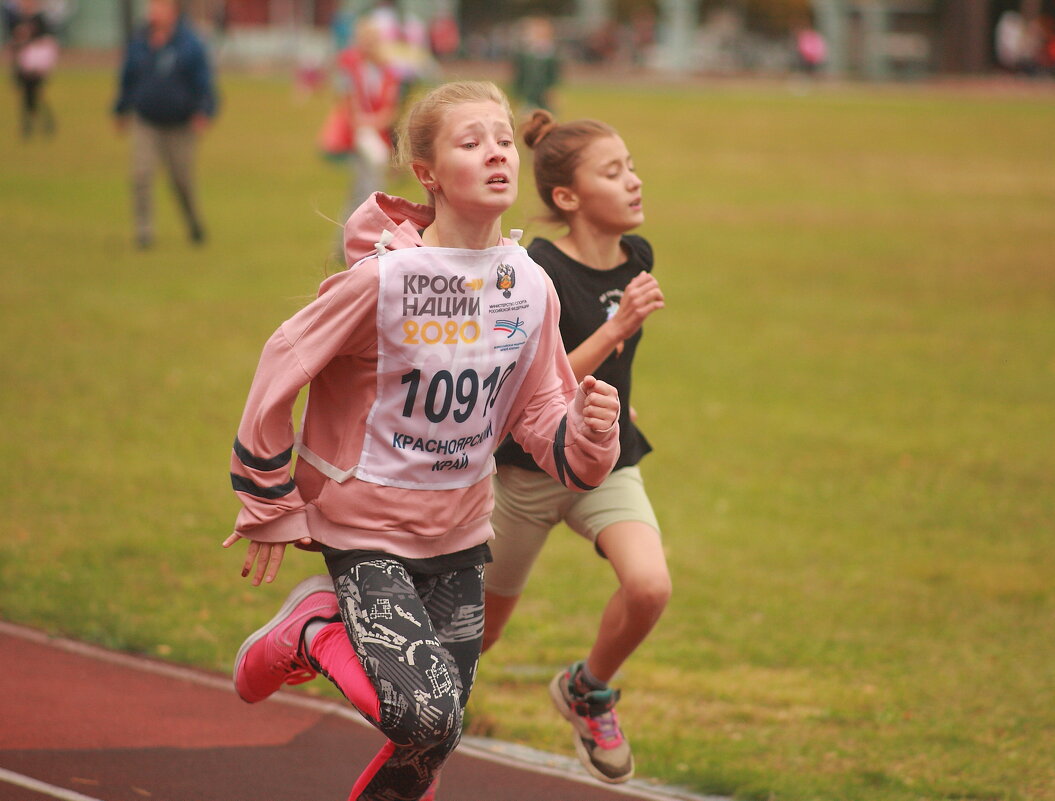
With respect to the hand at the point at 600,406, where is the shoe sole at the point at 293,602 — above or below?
below

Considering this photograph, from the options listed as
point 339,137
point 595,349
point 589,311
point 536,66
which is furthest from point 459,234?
point 536,66

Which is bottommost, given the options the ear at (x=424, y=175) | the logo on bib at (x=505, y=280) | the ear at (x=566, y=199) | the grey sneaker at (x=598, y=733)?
the grey sneaker at (x=598, y=733)

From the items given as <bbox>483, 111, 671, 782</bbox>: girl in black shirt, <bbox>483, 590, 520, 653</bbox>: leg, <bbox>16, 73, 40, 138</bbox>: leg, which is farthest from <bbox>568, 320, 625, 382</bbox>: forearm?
<bbox>16, 73, 40, 138</bbox>: leg

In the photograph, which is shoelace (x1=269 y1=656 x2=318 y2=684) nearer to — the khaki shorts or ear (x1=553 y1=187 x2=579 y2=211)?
the khaki shorts

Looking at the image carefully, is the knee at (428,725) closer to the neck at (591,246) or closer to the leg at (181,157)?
the neck at (591,246)

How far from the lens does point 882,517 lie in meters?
7.13

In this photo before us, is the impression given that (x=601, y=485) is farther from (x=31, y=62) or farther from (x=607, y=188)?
(x=31, y=62)

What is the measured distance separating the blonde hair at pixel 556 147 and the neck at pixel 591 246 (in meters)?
0.09

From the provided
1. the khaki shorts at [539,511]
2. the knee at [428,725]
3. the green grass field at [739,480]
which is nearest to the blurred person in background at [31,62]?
the green grass field at [739,480]

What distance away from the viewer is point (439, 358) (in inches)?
126

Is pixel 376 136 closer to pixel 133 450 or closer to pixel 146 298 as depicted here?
pixel 146 298

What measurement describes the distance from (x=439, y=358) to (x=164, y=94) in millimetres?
11306

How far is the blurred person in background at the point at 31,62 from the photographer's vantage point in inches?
883

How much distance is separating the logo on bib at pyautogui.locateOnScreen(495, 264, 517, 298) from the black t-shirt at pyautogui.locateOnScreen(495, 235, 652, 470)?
0.73 metres
